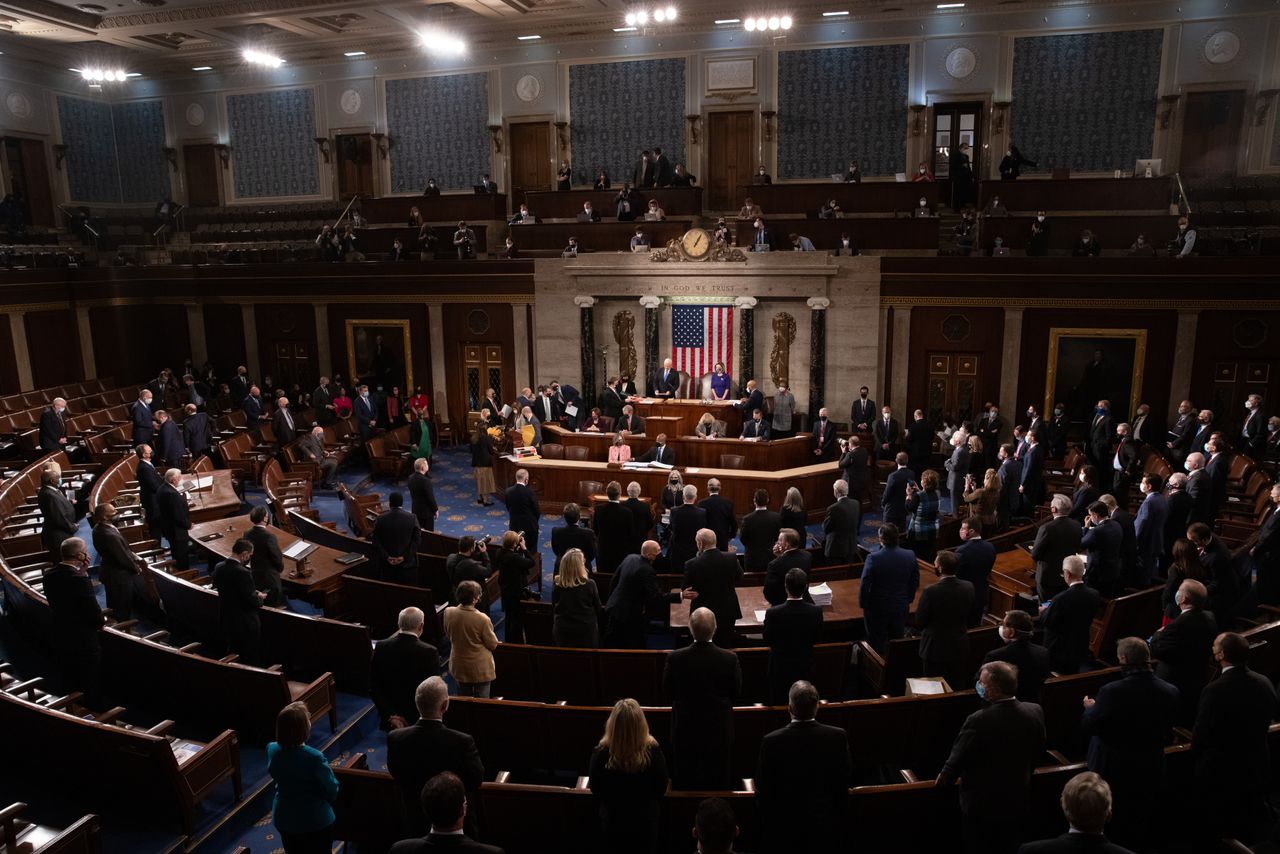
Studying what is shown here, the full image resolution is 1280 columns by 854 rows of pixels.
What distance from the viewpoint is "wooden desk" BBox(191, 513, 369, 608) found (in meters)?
8.02

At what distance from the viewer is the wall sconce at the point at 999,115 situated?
18.4 meters

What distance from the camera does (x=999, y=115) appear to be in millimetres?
18484

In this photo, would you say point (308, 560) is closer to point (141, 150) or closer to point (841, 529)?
point (841, 529)

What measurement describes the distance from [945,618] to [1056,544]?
2.13 meters

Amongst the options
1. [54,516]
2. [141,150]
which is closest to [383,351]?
[54,516]

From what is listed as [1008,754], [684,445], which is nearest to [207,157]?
[684,445]

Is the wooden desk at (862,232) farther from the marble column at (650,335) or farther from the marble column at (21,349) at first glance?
the marble column at (21,349)

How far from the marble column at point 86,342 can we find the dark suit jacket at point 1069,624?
20.9 metres

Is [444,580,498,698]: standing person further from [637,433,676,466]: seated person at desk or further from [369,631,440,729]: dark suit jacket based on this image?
[637,433,676,466]: seated person at desk

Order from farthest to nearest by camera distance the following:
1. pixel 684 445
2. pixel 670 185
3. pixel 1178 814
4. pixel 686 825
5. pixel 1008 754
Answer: pixel 670 185 < pixel 684 445 < pixel 1178 814 < pixel 686 825 < pixel 1008 754

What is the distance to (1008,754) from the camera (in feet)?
13.1

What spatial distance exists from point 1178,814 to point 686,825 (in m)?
2.76

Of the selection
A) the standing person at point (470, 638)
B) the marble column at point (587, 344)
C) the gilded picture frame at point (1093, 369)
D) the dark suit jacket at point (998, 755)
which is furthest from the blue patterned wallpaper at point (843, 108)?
the dark suit jacket at point (998, 755)

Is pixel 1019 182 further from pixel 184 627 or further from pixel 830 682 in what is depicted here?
pixel 184 627
